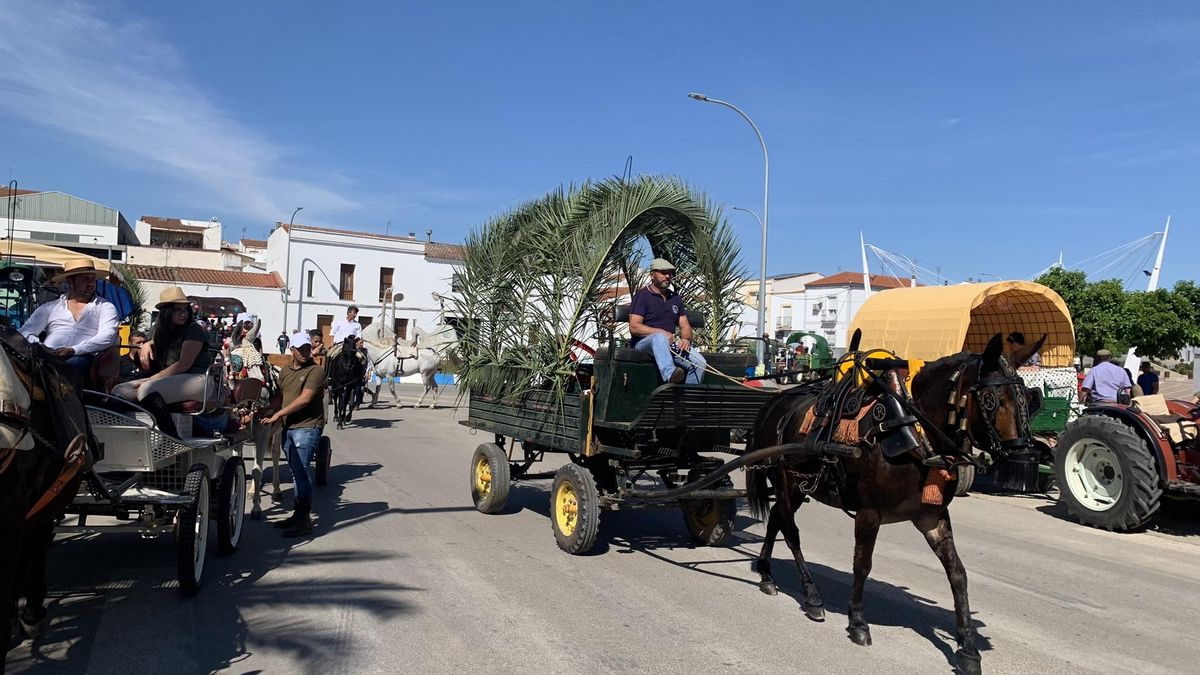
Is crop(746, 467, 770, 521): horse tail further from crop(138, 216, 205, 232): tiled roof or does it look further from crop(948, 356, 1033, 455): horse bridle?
crop(138, 216, 205, 232): tiled roof

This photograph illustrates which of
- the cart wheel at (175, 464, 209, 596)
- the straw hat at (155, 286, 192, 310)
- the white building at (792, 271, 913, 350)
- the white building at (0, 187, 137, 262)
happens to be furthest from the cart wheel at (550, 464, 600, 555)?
the white building at (792, 271, 913, 350)

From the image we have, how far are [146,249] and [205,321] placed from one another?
4507cm

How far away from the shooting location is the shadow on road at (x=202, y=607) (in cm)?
500

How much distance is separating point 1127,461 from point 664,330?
226 inches

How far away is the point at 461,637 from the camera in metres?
5.48

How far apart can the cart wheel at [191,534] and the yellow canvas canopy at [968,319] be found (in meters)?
8.66

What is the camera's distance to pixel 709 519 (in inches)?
331

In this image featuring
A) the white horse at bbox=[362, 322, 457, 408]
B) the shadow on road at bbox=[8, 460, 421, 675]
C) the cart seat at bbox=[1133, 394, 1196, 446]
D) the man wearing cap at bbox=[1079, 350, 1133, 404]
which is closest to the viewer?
the shadow on road at bbox=[8, 460, 421, 675]

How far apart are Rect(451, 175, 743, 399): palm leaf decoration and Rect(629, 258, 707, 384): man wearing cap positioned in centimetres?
54

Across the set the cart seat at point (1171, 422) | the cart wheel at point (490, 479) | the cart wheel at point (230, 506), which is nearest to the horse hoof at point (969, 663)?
the cart wheel at point (490, 479)

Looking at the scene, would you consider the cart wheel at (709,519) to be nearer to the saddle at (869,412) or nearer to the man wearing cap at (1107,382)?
the saddle at (869,412)

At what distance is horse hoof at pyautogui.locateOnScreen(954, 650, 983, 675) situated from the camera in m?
5.03

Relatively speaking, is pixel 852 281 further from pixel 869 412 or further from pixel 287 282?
pixel 869 412

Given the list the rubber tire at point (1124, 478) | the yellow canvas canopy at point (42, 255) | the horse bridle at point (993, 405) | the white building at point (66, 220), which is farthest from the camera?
the white building at point (66, 220)
